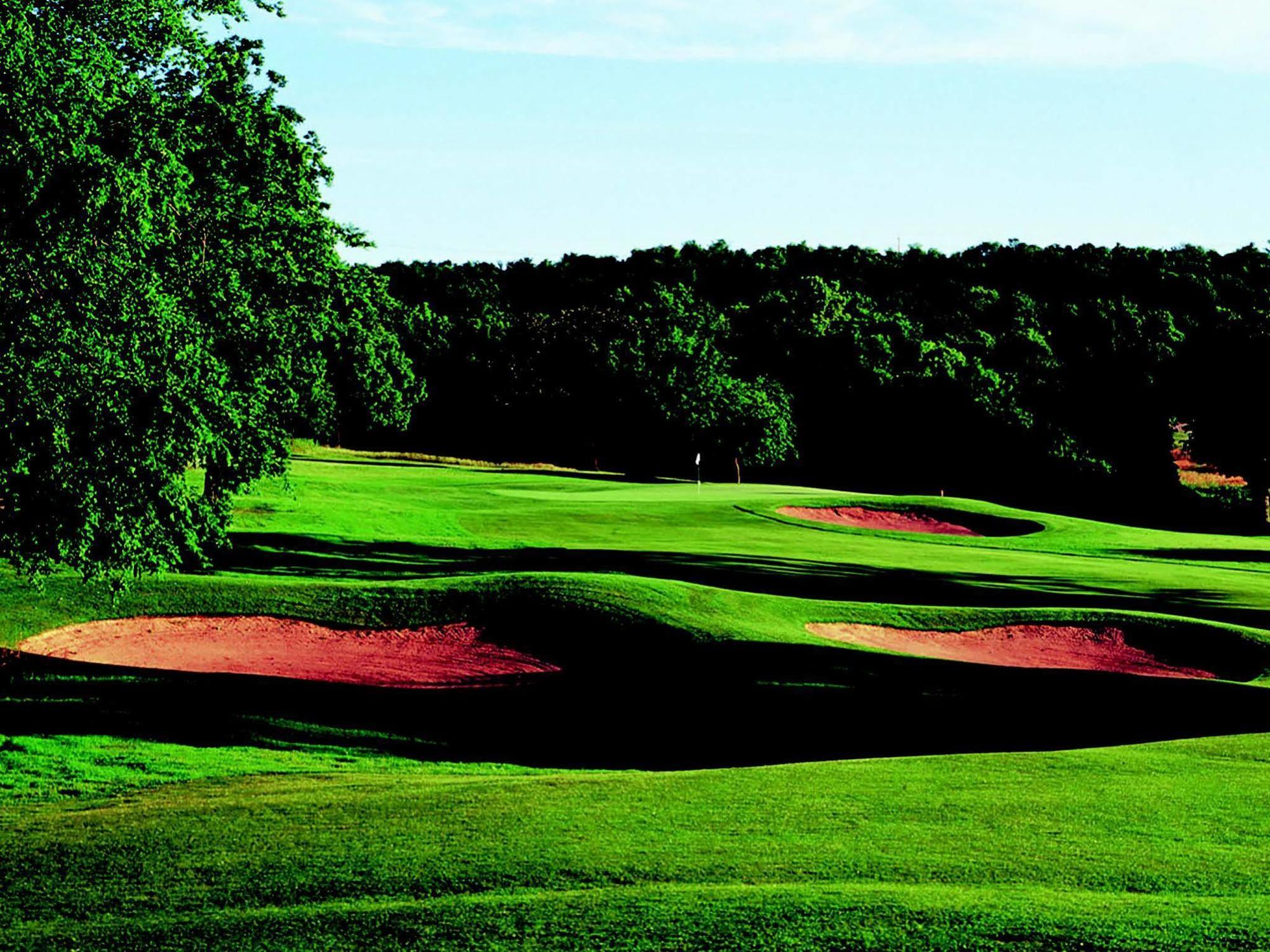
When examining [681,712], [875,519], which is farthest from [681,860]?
[875,519]

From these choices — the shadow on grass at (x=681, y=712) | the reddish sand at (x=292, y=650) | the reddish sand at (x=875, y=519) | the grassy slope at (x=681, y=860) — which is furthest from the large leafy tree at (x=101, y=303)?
the reddish sand at (x=875, y=519)

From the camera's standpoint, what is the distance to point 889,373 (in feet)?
291

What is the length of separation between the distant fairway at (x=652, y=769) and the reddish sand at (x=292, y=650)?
39 cm

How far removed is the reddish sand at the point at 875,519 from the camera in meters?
50.7

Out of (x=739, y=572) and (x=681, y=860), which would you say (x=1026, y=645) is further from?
(x=681, y=860)

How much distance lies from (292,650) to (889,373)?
232 feet

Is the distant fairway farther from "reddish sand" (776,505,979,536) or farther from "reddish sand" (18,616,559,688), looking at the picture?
"reddish sand" (776,505,979,536)

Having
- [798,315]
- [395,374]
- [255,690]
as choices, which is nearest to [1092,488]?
[798,315]

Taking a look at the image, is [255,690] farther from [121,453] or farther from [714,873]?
[714,873]

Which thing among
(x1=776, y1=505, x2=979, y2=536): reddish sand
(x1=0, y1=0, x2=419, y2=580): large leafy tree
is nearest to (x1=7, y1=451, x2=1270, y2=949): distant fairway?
(x1=0, y1=0, x2=419, y2=580): large leafy tree

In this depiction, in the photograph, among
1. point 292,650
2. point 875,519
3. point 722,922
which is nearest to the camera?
point 722,922

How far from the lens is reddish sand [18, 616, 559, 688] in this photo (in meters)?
21.6

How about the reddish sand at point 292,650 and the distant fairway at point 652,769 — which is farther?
the reddish sand at point 292,650

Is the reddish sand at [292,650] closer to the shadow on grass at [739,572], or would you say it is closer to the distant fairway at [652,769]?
the distant fairway at [652,769]
